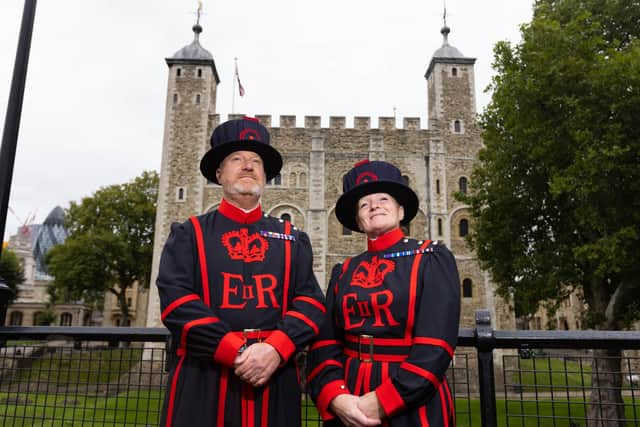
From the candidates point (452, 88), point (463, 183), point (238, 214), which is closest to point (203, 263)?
point (238, 214)

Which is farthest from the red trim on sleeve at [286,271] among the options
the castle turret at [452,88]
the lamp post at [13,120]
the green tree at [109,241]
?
the green tree at [109,241]

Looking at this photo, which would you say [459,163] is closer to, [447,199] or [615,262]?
[447,199]

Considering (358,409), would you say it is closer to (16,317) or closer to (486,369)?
(486,369)

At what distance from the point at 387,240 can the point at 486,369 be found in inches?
37.3

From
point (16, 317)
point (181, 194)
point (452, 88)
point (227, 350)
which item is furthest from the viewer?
point (16, 317)

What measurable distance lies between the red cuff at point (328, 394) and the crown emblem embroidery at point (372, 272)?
1.86 ft

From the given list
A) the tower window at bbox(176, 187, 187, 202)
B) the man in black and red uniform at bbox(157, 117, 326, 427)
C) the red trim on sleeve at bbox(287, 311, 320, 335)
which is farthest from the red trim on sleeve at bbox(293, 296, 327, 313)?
the tower window at bbox(176, 187, 187, 202)

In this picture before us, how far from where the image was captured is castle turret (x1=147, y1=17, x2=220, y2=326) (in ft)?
88.8

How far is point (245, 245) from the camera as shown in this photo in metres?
3.01

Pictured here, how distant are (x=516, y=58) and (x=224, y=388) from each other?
12716 mm

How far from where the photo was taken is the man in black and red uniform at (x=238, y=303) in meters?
2.59

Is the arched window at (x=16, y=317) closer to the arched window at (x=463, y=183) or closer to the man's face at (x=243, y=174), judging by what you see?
the arched window at (x=463, y=183)

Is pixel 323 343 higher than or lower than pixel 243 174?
lower

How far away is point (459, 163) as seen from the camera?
92.3ft
